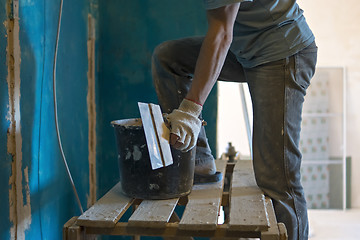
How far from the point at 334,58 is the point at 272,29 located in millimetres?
3294

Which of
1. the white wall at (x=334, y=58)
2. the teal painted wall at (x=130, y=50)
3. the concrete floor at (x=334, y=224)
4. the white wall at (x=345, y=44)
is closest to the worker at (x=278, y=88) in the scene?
the teal painted wall at (x=130, y=50)

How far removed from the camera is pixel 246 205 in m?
A: 1.50

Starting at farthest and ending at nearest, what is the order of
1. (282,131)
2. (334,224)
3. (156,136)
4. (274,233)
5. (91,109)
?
(334,224), (91,109), (282,131), (156,136), (274,233)

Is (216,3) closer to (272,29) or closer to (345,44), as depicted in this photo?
(272,29)

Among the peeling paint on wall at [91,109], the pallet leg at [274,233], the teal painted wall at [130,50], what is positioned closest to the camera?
the pallet leg at [274,233]

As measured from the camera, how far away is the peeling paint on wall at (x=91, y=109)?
223 centimetres

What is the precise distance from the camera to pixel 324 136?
181 inches

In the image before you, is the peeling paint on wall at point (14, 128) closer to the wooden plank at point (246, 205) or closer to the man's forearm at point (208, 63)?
the man's forearm at point (208, 63)

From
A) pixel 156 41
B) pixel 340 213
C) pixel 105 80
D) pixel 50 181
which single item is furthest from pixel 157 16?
pixel 340 213

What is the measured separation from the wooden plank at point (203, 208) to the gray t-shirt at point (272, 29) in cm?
53

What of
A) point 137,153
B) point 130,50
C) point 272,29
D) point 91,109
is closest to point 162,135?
point 137,153

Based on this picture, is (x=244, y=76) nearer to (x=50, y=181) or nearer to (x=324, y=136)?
(x=50, y=181)

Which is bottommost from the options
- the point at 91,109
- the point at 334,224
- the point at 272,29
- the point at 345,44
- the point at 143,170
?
the point at 334,224

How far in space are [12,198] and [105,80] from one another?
1.05m
